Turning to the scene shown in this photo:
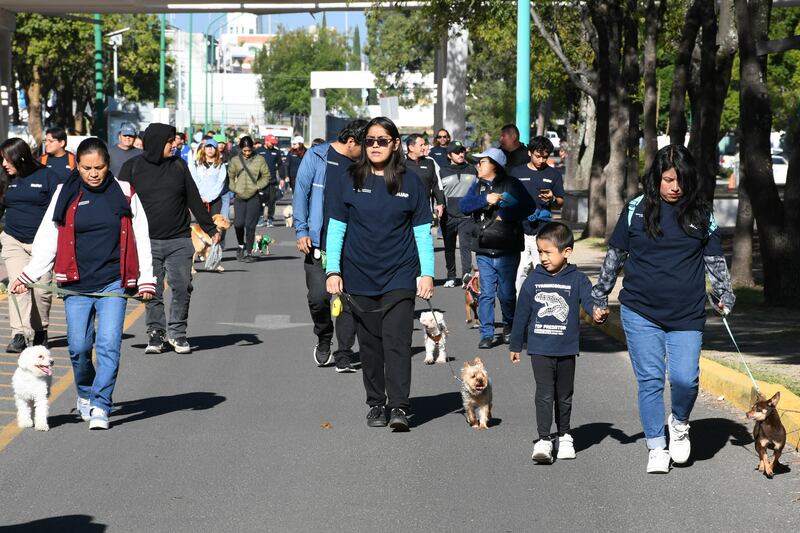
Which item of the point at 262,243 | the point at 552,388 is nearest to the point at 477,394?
the point at 552,388

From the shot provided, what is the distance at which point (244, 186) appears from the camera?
22.6 m

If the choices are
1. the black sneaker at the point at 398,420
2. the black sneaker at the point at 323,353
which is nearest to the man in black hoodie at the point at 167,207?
the black sneaker at the point at 323,353

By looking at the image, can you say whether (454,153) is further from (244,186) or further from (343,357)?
(343,357)

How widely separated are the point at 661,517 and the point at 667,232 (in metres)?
1.66

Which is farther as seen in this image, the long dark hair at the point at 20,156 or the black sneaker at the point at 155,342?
the black sneaker at the point at 155,342

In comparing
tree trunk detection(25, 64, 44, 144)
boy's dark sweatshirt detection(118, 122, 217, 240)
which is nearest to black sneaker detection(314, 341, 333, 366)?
boy's dark sweatshirt detection(118, 122, 217, 240)

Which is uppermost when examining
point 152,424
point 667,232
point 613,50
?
point 613,50

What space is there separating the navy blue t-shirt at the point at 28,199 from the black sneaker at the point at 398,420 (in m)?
4.75

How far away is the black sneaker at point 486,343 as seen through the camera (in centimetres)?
1339

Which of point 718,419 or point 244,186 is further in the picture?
point 244,186

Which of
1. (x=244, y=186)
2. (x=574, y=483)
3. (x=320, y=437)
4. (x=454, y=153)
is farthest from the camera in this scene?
(x=244, y=186)

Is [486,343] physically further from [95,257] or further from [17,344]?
[95,257]

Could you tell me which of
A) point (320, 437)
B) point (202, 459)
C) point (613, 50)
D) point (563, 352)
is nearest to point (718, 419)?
point (563, 352)

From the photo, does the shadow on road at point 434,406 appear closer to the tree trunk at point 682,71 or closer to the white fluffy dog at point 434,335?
the white fluffy dog at point 434,335
